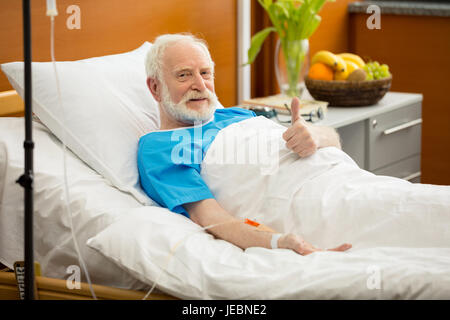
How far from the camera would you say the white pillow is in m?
1.74

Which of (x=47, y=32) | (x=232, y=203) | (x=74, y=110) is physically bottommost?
(x=232, y=203)

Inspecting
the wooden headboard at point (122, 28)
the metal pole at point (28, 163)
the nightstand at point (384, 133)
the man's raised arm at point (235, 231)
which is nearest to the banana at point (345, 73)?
the nightstand at point (384, 133)

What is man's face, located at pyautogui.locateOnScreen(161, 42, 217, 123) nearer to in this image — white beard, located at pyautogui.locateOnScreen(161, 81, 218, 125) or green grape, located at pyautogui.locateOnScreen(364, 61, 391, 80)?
white beard, located at pyautogui.locateOnScreen(161, 81, 218, 125)

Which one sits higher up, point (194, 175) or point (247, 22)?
point (247, 22)

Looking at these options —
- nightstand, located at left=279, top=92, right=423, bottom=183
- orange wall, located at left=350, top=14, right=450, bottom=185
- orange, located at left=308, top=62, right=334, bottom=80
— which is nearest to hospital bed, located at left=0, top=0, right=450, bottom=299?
nightstand, located at left=279, top=92, right=423, bottom=183

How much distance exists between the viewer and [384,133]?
270 centimetres

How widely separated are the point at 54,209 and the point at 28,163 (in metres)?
0.36

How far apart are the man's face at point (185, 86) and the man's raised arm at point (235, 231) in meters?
0.31

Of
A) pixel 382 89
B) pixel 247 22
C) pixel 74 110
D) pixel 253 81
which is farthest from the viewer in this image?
pixel 253 81

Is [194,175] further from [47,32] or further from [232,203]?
[47,32]

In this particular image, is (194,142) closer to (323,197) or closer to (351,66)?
(323,197)
